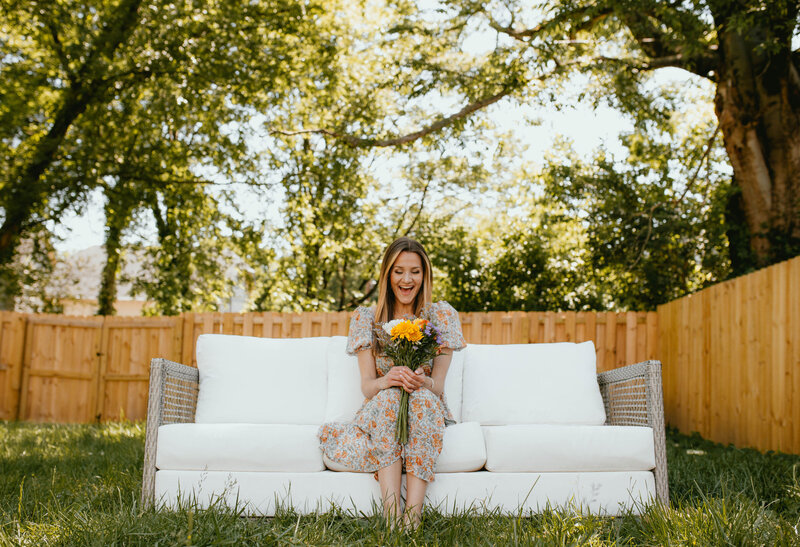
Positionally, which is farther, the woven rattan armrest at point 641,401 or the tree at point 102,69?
the tree at point 102,69

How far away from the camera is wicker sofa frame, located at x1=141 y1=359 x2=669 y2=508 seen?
2.85 m

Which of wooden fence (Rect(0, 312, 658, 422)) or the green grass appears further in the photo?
wooden fence (Rect(0, 312, 658, 422))

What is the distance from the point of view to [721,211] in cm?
839

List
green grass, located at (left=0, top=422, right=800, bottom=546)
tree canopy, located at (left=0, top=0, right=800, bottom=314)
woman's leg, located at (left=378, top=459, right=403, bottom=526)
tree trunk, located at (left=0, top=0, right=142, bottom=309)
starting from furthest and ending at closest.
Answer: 1. tree trunk, located at (left=0, top=0, right=142, bottom=309)
2. tree canopy, located at (left=0, top=0, right=800, bottom=314)
3. woman's leg, located at (left=378, top=459, right=403, bottom=526)
4. green grass, located at (left=0, top=422, right=800, bottom=546)

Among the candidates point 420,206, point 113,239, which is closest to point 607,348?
point 420,206

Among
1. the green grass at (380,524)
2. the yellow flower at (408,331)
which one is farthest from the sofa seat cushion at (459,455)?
the yellow flower at (408,331)

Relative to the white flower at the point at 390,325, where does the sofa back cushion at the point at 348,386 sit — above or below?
below

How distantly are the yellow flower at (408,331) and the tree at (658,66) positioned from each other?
14.9 ft

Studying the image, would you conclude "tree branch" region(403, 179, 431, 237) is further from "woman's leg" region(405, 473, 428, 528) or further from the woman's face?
"woman's leg" region(405, 473, 428, 528)

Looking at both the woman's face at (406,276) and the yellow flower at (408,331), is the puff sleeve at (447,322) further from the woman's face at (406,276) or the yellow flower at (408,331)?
the yellow flower at (408,331)

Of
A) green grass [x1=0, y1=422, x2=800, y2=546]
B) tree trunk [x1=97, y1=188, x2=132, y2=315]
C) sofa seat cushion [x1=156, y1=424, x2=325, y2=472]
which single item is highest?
tree trunk [x1=97, y1=188, x2=132, y2=315]

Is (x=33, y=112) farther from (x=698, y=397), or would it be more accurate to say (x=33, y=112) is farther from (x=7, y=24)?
(x=698, y=397)

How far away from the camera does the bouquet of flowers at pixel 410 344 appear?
9.28 feet

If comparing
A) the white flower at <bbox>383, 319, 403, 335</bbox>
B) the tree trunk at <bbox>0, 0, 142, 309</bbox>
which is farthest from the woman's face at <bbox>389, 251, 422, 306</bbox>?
the tree trunk at <bbox>0, 0, 142, 309</bbox>
